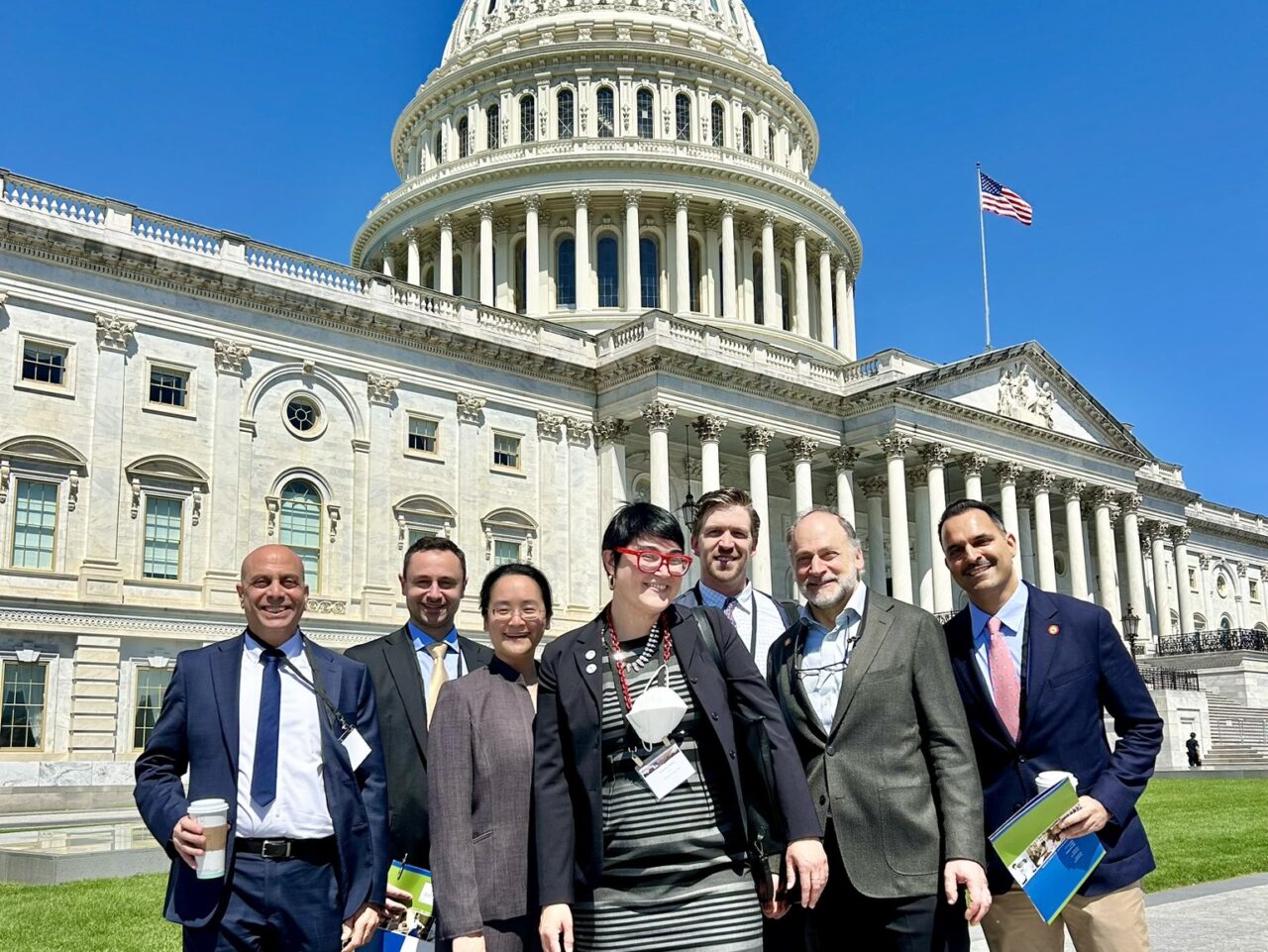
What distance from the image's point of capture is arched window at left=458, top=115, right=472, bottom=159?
6650 cm

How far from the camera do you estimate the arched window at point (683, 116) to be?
65.5m

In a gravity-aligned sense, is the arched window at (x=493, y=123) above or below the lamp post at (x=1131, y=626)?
above

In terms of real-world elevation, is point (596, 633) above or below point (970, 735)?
above

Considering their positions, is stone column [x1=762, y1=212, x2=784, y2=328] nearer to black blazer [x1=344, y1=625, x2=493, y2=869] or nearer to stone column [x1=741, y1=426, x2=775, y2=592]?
stone column [x1=741, y1=426, x2=775, y2=592]

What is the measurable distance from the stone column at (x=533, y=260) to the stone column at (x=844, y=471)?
17670 millimetres

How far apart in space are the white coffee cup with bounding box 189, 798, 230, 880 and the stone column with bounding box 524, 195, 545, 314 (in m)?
54.4

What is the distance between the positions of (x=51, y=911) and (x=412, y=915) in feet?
26.4

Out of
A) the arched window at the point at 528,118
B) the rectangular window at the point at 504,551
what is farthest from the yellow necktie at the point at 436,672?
the arched window at the point at 528,118

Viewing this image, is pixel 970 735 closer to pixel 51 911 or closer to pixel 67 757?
pixel 51 911

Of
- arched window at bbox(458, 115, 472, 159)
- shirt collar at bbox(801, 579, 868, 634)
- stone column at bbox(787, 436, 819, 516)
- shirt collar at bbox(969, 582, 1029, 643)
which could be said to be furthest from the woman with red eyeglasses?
arched window at bbox(458, 115, 472, 159)

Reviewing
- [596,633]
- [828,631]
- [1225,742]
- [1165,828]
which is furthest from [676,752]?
[1225,742]

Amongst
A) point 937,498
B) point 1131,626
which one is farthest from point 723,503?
point 1131,626

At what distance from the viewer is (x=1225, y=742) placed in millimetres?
42250

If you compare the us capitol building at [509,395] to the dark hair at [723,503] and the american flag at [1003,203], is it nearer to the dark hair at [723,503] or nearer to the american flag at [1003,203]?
the american flag at [1003,203]
